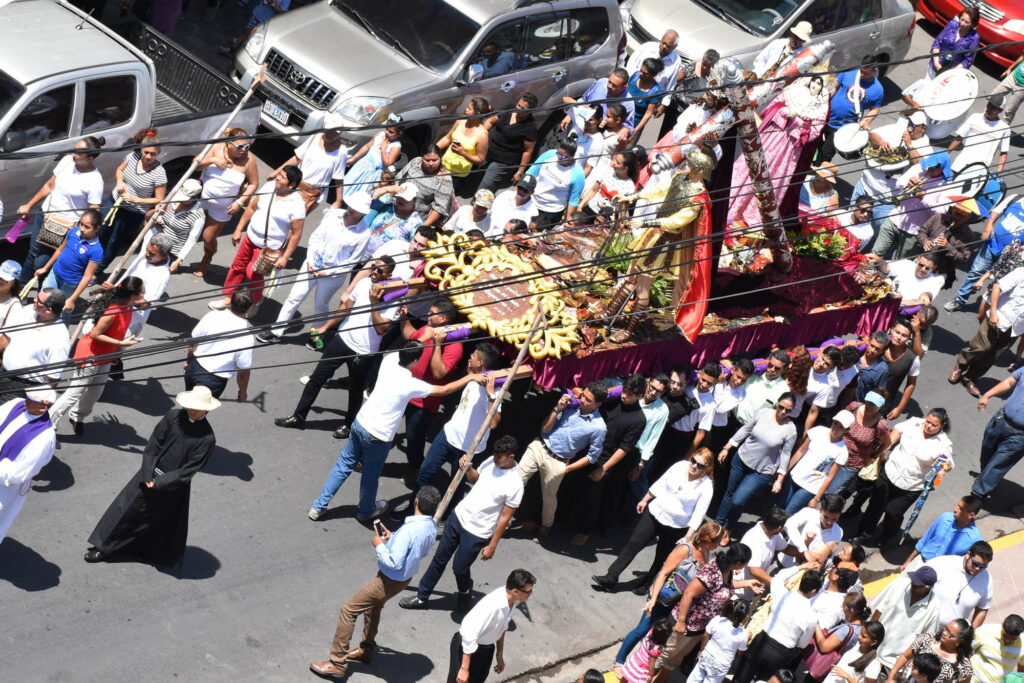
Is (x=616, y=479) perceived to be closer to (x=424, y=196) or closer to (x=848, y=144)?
(x=424, y=196)

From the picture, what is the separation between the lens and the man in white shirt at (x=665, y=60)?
17.1 m

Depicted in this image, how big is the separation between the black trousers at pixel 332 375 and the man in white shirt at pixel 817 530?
3.80 meters

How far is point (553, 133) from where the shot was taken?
56.1 feet

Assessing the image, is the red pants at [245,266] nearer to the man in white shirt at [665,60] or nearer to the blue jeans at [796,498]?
the blue jeans at [796,498]

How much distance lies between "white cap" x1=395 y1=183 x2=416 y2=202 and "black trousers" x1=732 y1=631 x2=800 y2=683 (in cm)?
520

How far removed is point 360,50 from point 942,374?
734cm

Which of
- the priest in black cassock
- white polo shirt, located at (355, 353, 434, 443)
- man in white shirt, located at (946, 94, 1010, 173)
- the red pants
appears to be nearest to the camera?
the priest in black cassock

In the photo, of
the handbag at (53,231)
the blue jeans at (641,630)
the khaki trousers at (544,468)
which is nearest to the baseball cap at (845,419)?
the khaki trousers at (544,468)

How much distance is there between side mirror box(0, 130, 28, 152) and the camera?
13.3 metres

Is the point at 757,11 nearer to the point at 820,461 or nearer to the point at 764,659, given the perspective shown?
the point at 820,461

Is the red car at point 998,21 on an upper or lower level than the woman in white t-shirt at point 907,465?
upper

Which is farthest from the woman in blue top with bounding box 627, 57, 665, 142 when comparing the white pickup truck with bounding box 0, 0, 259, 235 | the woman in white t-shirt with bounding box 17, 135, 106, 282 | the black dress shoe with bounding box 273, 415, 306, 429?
the woman in white t-shirt with bounding box 17, 135, 106, 282

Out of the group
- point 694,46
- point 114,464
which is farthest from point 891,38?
point 114,464

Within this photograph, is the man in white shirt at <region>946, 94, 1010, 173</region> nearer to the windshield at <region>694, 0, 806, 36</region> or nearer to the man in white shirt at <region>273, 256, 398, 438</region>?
the windshield at <region>694, 0, 806, 36</region>
